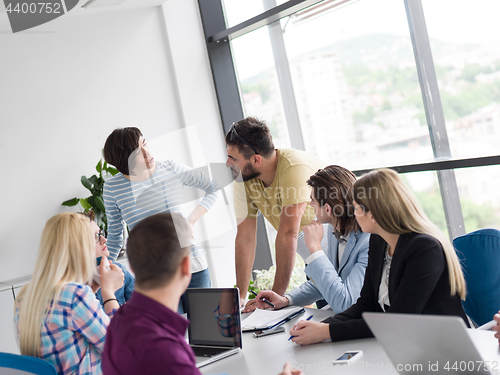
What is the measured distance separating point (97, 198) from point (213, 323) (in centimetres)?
200

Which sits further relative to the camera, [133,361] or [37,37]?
[37,37]

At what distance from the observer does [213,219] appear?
386 cm

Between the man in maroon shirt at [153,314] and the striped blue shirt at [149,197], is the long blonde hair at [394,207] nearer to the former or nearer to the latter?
the man in maroon shirt at [153,314]

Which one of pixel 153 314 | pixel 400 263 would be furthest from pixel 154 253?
pixel 400 263

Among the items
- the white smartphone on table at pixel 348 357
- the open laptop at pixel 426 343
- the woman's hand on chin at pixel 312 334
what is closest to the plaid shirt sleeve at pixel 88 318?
the woman's hand on chin at pixel 312 334

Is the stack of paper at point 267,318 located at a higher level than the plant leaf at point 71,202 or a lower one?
lower

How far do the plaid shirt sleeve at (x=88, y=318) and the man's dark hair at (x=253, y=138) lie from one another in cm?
130


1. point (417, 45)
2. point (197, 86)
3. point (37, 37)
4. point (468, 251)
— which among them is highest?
point (37, 37)

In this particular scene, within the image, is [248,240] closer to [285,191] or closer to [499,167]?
[285,191]

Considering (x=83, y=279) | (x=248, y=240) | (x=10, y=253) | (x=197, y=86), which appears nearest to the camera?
(x=83, y=279)

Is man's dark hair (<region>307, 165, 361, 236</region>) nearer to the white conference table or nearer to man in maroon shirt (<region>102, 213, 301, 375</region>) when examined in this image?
the white conference table

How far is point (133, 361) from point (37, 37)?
3317 millimetres

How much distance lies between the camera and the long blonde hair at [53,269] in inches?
61.7

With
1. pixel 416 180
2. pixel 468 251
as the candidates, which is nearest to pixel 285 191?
pixel 468 251
